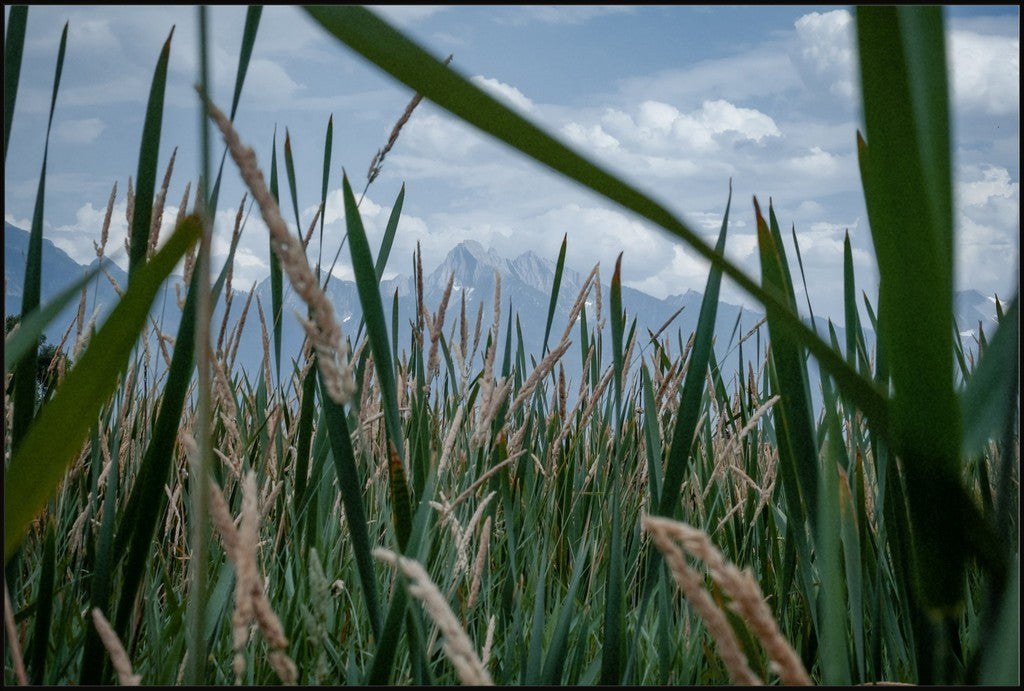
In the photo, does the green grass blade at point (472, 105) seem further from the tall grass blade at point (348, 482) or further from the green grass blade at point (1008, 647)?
the tall grass blade at point (348, 482)

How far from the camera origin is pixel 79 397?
42 centimetres

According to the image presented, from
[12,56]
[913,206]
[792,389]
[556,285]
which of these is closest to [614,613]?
[792,389]

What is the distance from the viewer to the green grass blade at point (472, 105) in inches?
12.7

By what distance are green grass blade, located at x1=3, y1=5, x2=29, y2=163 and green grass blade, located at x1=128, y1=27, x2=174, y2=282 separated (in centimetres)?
19

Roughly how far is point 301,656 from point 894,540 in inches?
30.2

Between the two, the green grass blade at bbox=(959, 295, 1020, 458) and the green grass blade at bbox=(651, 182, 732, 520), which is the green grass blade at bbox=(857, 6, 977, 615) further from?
→ the green grass blade at bbox=(651, 182, 732, 520)

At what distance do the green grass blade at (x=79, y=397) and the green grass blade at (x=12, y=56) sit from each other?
43 centimetres

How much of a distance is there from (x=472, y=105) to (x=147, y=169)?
1.39 feet

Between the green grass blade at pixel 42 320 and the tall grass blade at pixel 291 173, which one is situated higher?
the tall grass blade at pixel 291 173

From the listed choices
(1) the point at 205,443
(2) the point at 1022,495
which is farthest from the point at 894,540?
(1) the point at 205,443

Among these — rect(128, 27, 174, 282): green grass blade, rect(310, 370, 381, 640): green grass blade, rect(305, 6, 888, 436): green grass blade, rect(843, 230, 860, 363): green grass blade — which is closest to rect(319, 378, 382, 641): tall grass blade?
rect(310, 370, 381, 640): green grass blade

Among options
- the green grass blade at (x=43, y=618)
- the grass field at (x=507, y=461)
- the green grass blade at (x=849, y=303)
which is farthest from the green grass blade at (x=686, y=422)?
the green grass blade at (x=43, y=618)

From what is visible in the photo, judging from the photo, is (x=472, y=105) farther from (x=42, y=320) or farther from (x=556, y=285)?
(x=556, y=285)

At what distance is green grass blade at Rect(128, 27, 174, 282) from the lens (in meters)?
0.63
